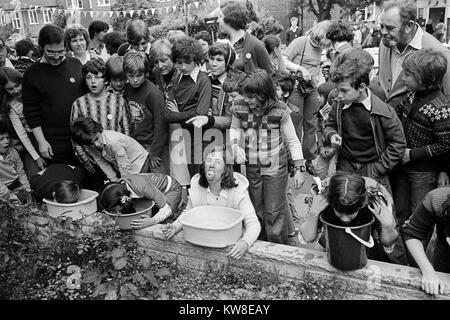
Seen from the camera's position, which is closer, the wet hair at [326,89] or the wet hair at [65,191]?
the wet hair at [65,191]

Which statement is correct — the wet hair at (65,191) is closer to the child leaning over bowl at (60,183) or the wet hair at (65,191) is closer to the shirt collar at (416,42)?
the child leaning over bowl at (60,183)

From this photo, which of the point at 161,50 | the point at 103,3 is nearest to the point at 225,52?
the point at 161,50

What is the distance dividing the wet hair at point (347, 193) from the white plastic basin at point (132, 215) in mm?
1368

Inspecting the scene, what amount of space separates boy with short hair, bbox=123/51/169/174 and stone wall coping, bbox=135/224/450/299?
0.90 meters

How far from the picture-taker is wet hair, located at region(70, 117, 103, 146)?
3387mm

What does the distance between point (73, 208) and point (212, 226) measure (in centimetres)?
107

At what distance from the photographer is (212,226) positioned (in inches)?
114

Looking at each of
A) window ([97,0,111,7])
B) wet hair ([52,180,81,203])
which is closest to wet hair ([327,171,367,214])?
wet hair ([52,180,81,203])

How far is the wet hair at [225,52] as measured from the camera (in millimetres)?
3686

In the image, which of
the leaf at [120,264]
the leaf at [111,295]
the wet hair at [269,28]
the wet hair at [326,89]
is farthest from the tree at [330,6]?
the leaf at [111,295]
